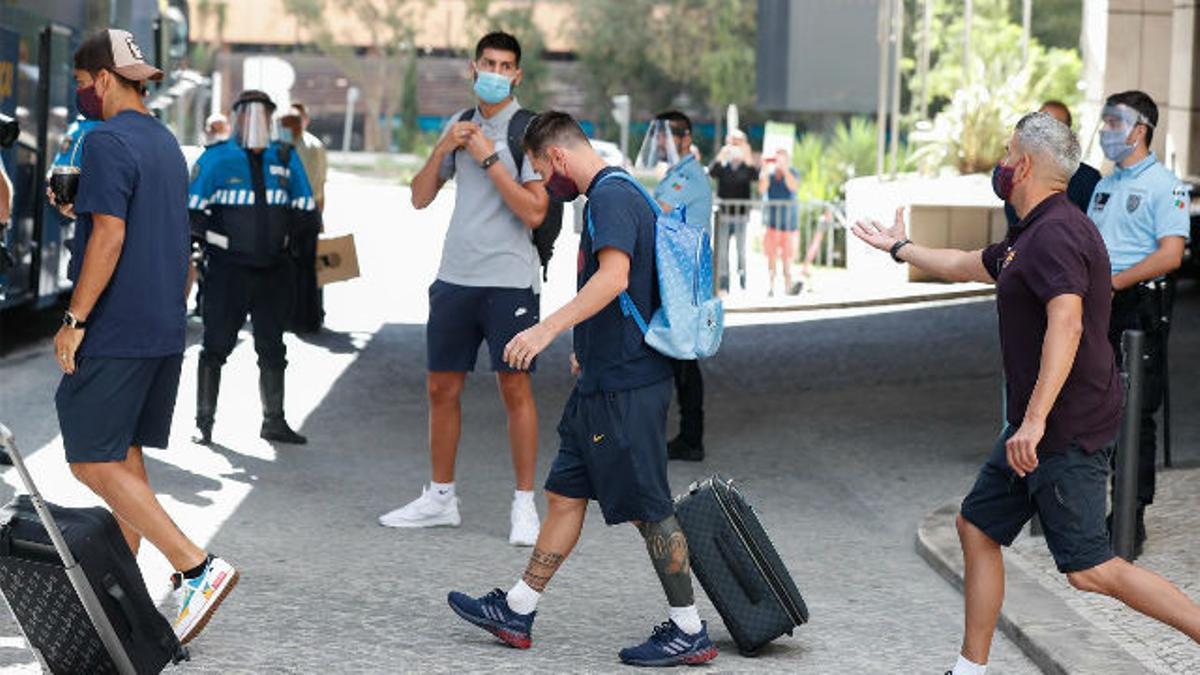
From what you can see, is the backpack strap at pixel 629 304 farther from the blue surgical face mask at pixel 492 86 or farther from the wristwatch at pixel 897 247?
the blue surgical face mask at pixel 492 86

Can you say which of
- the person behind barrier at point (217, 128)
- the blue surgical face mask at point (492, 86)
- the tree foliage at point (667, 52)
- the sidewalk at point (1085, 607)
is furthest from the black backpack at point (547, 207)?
the tree foliage at point (667, 52)

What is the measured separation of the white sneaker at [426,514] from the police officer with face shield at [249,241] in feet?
8.85

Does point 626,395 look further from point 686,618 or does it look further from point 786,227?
point 786,227

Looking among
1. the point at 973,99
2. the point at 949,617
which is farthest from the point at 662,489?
the point at 973,99

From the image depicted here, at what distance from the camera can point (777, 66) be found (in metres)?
57.7

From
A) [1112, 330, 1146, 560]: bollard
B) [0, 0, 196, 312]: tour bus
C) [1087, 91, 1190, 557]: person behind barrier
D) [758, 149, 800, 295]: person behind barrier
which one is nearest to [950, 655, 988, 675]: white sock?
[1112, 330, 1146, 560]: bollard

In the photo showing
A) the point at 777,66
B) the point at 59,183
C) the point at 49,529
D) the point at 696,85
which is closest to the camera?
the point at 49,529

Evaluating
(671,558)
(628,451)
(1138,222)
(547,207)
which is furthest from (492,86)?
(671,558)

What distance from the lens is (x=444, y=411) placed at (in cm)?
948

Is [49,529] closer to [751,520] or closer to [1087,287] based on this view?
[751,520]

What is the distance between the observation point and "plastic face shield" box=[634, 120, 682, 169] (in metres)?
12.2

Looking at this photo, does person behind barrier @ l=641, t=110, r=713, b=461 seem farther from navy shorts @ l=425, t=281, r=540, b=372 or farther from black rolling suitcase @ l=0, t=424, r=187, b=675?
black rolling suitcase @ l=0, t=424, r=187, b=675

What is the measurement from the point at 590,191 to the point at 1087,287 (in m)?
1.62

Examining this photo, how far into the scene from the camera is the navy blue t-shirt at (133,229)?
23.1 ft
